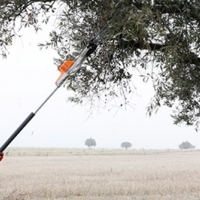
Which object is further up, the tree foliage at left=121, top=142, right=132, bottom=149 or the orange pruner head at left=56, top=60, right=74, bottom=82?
the tree foliage at left=121, top=142, right=132, bottom=149

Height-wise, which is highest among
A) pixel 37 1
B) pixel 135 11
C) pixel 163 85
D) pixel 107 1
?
pixel 37 1

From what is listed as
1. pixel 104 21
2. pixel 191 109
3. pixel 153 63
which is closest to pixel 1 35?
pixel 104 21

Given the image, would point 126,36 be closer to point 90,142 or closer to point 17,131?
point 17,131

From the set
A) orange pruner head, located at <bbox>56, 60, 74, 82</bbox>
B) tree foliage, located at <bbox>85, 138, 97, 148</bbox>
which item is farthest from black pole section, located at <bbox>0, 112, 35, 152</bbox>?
tree foliage, located at <bbox>85, 138, 97, 148</bbox>

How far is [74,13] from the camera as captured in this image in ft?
33.2

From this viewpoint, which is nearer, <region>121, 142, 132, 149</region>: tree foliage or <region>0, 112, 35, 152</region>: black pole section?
<region>0, 112, 35, 152</region>: black pole section

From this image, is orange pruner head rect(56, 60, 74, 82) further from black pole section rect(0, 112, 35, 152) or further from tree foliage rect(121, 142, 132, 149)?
tree foliage rect(121, 142, 132, 149)

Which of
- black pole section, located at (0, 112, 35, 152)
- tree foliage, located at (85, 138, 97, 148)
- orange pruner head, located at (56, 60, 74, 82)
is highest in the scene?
tree foliage, located at (85, 138, 97, 148)

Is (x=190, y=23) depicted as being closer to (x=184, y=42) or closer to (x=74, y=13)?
(x=184, y=42)

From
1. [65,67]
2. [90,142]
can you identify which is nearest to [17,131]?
[65,67]

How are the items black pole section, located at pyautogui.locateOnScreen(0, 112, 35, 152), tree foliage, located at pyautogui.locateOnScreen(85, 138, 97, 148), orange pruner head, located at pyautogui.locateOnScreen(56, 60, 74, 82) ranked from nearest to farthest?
black pole section, located at pyautogui.locateOnScreen(0, 112, 35, 152)
orange pruner head, located at pyautogui.locateOnScreen(56, 60, 74, 82)
tree foliage, located at pyautogui.locateOnScreen(85, 138, 97, 148)

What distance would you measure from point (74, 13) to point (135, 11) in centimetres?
238

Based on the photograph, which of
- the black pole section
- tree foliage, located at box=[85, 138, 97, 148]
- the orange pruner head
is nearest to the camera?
the black pole section

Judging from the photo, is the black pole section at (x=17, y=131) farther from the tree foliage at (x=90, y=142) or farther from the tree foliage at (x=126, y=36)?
the tree foliage at (x=90, y=142)
